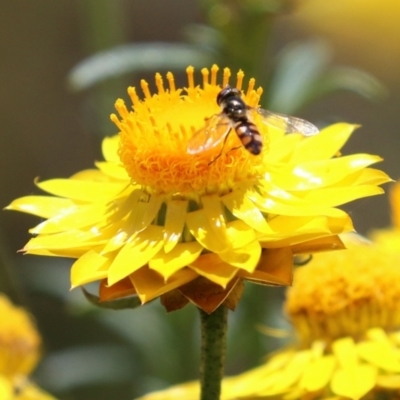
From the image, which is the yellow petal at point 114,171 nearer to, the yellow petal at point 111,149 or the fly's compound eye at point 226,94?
the yellow petal at point 111,149

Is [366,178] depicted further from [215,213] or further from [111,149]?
[111,149]

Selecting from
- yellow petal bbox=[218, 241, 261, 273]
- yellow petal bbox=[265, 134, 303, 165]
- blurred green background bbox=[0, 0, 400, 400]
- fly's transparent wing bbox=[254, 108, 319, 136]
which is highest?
fly's transparent wing bbox=[254, 108, 319, 136]

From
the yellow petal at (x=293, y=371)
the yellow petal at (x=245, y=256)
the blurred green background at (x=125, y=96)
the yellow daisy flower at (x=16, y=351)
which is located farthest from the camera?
the blurred green background at (x=125, y=96)

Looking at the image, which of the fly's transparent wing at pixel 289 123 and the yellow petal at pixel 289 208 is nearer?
the yellow petal at pixel 289 208

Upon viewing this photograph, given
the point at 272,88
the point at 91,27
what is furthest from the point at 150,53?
the point at 91,27

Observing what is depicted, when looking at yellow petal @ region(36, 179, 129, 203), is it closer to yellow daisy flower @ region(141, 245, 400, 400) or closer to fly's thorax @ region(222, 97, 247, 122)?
fly's thorax @ region(222, 97, 247, 122)

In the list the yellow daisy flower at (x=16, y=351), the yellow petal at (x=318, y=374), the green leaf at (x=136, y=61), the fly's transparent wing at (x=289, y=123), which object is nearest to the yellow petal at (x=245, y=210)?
the fly's transparent wing at (x=289, y=123)

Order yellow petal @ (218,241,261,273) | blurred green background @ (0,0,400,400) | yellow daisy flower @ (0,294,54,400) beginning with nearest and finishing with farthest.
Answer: yellow petal @ (218,241,261,273), yellow daisy flower @ (0,294,54,400), blurred green background @ (0,0,400,400)

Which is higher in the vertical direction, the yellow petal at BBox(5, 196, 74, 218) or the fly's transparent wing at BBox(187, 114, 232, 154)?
the fly's transparent wing at BBox(187, 114, 232, 154)

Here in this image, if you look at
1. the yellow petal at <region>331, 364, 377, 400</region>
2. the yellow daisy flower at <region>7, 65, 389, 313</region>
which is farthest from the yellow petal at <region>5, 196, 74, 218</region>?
the yellow petal at <region>331, 364, 377, 400</region>
